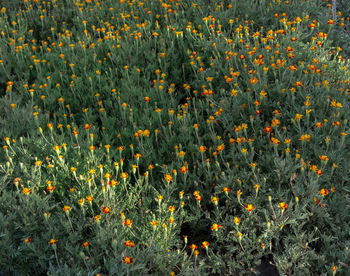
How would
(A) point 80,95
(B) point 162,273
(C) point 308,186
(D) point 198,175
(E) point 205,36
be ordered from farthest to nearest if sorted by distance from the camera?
(E) point 205,36 < (A) point 80,95 < (D) point 198,175 < (C) point 308,186 < (B) point 162,273

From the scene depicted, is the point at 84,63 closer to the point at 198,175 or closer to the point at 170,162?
the point at 170,162

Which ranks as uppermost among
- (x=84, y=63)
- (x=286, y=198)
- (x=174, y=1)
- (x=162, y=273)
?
(x=174, y=1)

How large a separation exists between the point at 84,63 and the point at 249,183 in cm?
263

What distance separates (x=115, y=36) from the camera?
516 centimetres

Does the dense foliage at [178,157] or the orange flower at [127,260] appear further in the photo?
the dense foliage at [178,157]

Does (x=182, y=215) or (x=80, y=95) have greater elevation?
(x=80, y=95)

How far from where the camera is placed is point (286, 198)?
2.82 meters

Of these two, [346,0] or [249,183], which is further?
[346,0]

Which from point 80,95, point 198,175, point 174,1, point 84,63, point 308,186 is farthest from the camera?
point 174,1

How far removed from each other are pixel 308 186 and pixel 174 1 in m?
3.95

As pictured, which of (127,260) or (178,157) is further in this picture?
(178,157)

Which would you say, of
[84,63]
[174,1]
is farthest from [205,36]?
[84,63]

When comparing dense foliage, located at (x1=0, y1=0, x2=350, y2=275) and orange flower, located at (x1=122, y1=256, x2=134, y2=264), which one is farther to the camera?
dense foliage, located at (x1=0, y1=0, x2=350, y2=275)

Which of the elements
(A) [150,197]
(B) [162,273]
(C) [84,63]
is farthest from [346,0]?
(B) [162,273]
